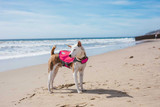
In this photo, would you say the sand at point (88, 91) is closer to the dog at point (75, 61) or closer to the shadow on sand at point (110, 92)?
the shadow on sand at point (110, 92)

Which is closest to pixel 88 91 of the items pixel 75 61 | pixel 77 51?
pixel 75 61

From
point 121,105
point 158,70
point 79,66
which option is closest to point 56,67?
point 79,66

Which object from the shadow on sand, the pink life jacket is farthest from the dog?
the shadow on sand

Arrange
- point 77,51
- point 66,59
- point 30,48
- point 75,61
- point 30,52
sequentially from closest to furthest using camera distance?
point 77,51
point 75,61
point 66,59
point 30,52
point 30,48

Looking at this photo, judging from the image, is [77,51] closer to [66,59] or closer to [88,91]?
[66,59]

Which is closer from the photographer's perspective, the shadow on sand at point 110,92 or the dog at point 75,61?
the shadow on sand at point 110,92

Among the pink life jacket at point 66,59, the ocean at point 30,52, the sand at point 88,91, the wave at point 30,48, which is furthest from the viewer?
the wave at point 30,48

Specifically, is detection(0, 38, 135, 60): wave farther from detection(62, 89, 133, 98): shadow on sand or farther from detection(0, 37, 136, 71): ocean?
detection(62, 89, 133, 98): shadow on sand

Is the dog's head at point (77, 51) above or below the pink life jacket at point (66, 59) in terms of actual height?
above

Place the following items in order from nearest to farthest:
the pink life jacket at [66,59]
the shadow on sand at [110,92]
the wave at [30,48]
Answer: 1. the shadow on sand at [110,92]
2. the pink life jacket at [66,59]
3. the wave at [30,48]

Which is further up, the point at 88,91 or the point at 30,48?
the point at 30,48

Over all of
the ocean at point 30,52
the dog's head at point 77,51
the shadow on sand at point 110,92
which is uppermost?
the dog's head at point 77,51

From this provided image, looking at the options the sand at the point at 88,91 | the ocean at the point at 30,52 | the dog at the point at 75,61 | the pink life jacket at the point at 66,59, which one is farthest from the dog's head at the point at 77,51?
the sand at the point at 88,91

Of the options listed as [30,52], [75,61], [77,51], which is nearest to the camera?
[77,51]
